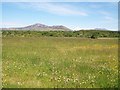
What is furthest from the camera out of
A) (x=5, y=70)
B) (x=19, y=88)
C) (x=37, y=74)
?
(x=5, y=70)

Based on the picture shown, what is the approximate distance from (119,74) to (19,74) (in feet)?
16.0

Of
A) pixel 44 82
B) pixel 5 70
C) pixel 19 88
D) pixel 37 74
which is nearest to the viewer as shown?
pixel 19 88

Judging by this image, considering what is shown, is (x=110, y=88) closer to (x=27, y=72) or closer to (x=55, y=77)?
(x=55, y=77)

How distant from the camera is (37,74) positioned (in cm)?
1531

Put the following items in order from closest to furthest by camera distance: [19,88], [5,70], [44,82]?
[19,88] < [44,82] < [5,70]

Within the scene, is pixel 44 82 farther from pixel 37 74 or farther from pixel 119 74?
pixel 119 74

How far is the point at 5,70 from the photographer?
53.8 feet

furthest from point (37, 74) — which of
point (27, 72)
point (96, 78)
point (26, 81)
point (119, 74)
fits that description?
point (119, 74)

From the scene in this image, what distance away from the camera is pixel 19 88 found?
12062mm

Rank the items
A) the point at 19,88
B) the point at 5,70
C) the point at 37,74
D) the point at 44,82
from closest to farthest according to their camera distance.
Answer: the point at 19,88, the point at 44,82, the point at 37,74, the point at 5,70

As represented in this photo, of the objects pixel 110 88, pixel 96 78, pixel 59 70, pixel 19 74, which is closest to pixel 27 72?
pixel 19 74

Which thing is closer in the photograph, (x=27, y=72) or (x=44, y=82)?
(x=44, y=82)

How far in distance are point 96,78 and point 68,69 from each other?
2931 millimetres

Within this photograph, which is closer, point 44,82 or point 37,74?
point 44,82
